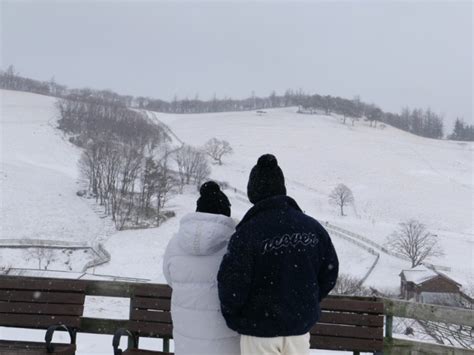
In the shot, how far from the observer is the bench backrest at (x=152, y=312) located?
4668mm

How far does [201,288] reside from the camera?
3201 millimetres

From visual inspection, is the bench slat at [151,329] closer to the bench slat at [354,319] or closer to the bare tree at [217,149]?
the bench slat at [354,319]

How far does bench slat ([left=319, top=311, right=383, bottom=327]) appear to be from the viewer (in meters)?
4.54

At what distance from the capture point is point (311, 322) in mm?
3061

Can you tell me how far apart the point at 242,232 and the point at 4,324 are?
3.22 m

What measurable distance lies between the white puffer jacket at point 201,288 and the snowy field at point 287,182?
3.03 metres

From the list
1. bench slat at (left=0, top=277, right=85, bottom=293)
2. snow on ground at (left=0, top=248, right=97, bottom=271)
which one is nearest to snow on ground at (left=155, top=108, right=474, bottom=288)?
snow on ground at (left=0, top=248, right=97, bottom=271)

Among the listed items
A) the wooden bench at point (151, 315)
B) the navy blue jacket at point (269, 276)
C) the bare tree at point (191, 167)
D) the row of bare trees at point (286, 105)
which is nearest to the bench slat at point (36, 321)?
the wooden bench at point (151, 315)

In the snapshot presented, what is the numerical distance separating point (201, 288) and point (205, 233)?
1.25 feet

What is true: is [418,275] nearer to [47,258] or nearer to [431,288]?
[431,288]

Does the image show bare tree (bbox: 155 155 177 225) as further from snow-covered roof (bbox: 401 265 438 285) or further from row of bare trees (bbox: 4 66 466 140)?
row of bare trees (bbox: 4 66 466 140)

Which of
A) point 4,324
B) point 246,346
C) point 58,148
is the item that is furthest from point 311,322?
point 58,148

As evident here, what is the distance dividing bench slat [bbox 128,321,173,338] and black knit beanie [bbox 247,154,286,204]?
7.17 feet

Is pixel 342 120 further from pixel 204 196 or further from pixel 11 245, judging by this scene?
pixel 204 196
